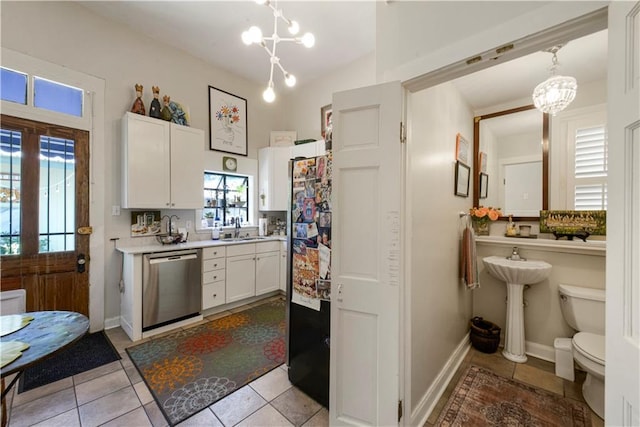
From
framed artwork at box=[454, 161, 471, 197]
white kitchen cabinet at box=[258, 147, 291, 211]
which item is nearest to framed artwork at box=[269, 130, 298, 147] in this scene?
white kitchen cabinet at box=[258, 147, 291, 211]

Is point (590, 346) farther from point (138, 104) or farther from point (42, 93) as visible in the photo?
point (42, 93)

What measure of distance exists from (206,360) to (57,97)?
3.06m

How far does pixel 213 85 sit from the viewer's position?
3.86m

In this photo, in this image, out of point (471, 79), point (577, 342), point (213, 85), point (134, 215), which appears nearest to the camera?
point (577, 342)

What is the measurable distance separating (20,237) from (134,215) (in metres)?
0.94

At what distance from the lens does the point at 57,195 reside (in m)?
2.58

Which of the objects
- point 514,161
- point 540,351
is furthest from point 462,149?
→ point 540,351

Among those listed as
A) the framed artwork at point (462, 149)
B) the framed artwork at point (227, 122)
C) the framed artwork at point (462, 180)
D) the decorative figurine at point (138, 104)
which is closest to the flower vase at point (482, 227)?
the framed artwork at point (462, 180)

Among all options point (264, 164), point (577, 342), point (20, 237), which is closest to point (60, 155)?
point (20, 237)

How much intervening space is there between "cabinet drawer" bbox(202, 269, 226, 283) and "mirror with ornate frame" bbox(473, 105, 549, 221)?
3.21 metres

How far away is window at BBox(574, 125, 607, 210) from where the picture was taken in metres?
2.24

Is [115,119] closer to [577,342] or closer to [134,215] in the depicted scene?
[134,215]

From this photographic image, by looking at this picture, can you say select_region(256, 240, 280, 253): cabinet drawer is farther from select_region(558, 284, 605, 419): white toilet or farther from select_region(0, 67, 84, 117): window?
select_region(558, 284, 605, 419): white toilet

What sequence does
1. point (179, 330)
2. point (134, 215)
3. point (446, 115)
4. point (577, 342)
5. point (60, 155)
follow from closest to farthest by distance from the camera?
point (577, 342), point (446, 115), point (60, 155), point (179, 330), point (134, 215)
